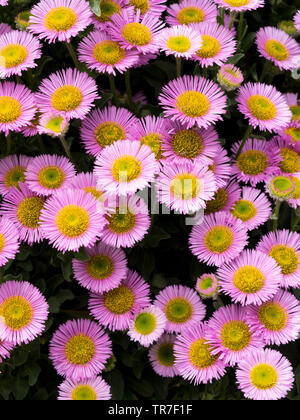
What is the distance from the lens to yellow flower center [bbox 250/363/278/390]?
1638 mm

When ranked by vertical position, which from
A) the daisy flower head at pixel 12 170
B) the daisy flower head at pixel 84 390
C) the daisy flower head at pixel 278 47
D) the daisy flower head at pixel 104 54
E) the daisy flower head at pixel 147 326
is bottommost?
the daisy flower head at pixel 84 390

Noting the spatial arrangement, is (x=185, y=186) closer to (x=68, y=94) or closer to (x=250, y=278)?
(x=250, y=278)

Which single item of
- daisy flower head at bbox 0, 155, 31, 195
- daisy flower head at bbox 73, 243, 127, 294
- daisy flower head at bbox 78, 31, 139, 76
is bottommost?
daisy flower head at bbox 73, 243, 127, 294

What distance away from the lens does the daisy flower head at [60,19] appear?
6.01 ft

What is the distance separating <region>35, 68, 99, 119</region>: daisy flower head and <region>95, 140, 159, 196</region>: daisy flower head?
0.54 ft

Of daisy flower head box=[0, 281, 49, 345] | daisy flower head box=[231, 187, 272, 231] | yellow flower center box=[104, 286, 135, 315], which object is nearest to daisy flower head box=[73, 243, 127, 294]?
yellow flower center box=[104, 286, 135, 315]

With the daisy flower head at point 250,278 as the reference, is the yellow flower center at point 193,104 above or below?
above

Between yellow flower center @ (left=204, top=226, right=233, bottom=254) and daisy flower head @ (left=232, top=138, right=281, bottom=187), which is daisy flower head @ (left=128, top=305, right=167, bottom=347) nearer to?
yellow flower center @ (left=204, top=226, right=233, bottom=254)

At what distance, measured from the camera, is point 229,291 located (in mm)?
1735

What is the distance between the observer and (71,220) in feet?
5.54

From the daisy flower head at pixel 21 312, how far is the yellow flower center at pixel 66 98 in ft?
1.83

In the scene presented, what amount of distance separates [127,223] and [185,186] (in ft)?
0.67

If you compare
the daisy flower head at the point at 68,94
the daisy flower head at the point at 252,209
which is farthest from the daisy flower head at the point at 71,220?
the daisy flower head at the point at 252,209

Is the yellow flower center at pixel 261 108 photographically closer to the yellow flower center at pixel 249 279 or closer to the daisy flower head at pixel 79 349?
the yellow flower center at pixel 249 279
